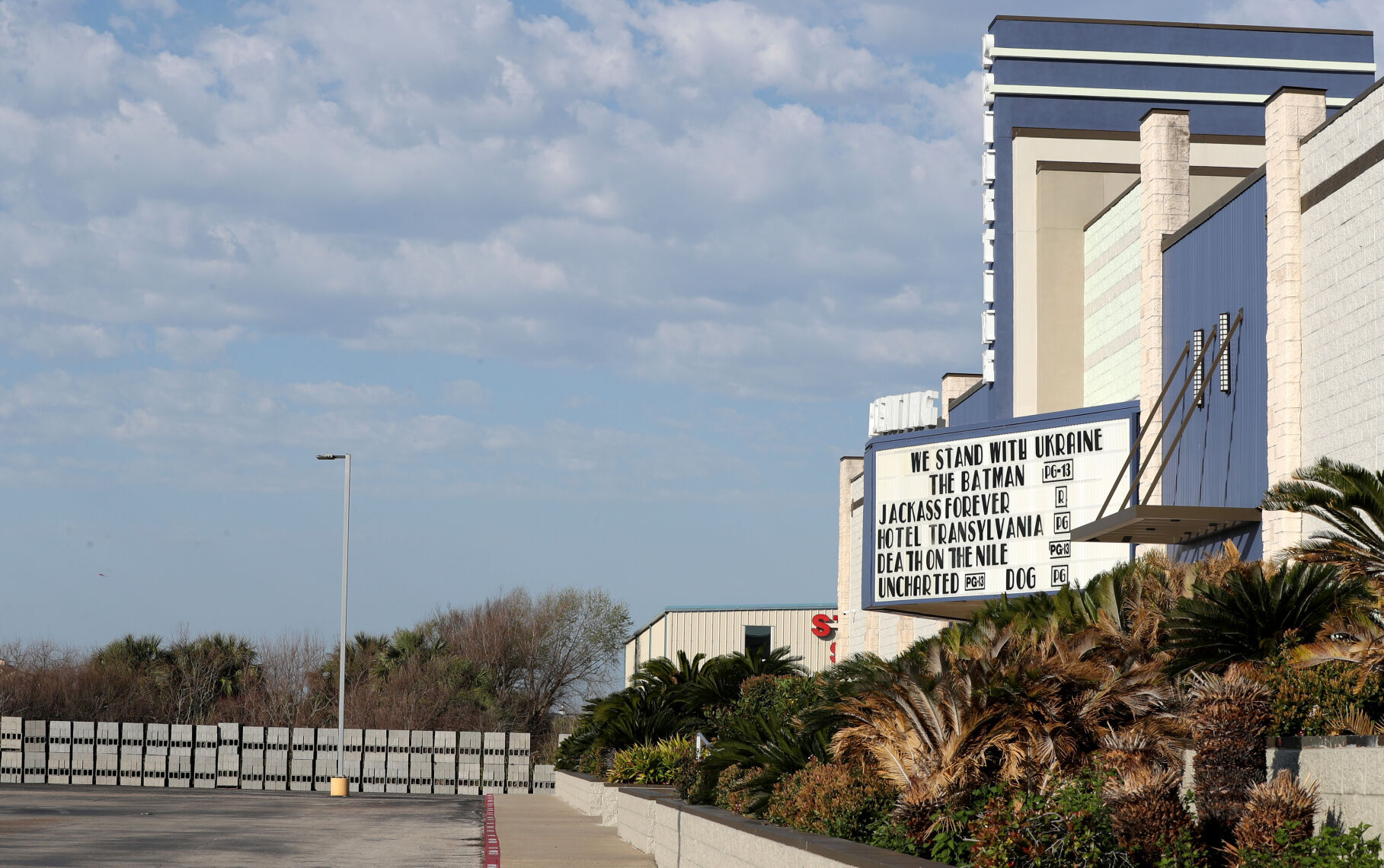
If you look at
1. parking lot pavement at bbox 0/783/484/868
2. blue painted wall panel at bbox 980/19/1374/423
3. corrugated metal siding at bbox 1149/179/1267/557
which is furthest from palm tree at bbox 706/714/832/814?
blue painted wall panel at bbox 980/19/1374/423

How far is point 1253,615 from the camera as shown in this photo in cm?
1202

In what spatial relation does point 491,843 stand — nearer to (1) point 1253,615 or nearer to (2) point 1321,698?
(1) point 1253,615

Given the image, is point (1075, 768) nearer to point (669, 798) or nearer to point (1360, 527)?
point (1360, 527)

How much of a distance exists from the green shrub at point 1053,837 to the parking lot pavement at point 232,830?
12205mm

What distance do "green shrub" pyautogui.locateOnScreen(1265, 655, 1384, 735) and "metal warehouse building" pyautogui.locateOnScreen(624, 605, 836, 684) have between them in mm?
41153

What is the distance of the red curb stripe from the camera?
20469 millimetres

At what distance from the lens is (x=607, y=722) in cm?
3350

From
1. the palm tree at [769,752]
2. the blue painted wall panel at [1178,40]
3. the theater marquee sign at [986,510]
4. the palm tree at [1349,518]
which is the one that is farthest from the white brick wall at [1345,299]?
the blue painted wall panel at [1178,40]

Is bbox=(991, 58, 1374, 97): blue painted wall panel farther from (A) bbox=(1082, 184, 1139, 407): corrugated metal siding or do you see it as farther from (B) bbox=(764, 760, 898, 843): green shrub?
(B) bbox=(764, 760, 898, 843): green shrub

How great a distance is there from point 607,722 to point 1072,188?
15.6m

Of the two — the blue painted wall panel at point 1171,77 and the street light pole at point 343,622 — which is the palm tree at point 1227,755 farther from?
the street light pole at point 343,622

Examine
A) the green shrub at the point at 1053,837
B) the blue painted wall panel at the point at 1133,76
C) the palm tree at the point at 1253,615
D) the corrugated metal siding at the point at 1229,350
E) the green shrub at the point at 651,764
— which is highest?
the blue painted wall panel at the point at 1133,76

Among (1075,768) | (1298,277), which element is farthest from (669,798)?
(1298,277)

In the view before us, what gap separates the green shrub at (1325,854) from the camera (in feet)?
27.7
